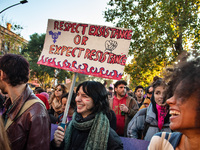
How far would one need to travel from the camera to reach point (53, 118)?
13.0 ft

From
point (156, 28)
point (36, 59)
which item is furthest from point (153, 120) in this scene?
point (36, 59)

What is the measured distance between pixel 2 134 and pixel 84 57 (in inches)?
77.9

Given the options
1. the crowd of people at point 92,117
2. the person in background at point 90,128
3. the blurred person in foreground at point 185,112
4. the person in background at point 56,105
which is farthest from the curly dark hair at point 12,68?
the person in background at point 56,105

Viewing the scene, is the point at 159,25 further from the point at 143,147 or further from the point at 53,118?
the point at 143,147

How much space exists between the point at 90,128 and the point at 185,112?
3.90 ft

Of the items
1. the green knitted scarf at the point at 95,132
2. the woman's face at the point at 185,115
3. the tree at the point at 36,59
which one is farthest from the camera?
the tree at the point at 36,59

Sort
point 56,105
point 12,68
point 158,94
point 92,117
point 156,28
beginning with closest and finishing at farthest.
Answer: point 12,68 < point 92,117 < point 158,94 < point 56,105 < point 156,28

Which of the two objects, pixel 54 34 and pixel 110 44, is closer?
pixel 110 44

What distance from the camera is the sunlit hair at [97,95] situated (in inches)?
86.4

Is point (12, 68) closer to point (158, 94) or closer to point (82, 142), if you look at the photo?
point (82, 142)

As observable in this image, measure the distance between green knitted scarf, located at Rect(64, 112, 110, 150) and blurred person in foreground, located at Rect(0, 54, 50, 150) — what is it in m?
0.49

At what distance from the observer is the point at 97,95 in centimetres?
222

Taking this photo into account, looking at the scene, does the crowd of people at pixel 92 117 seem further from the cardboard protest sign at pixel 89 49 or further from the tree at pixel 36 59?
the tree at pixel 36 59

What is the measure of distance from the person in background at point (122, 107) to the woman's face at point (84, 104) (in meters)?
1.72
